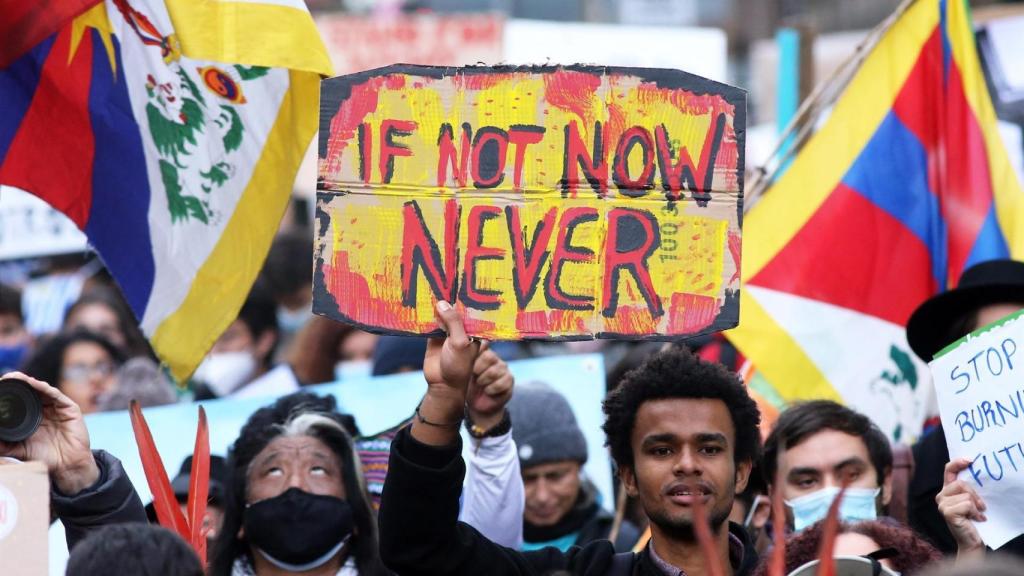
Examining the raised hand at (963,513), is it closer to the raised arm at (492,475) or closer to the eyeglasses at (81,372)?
the raised arm at (492,475)

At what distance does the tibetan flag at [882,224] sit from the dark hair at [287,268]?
342 centimetres

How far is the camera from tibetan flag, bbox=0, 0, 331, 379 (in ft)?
15.1

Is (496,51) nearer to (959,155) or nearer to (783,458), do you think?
(959,155)

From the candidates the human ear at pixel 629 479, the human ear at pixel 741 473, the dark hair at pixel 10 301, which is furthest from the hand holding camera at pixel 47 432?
the dark hair at pixel 10 301

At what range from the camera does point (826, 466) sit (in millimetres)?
4848

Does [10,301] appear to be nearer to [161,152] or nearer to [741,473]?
[161,152]

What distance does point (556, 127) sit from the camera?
3.72 m

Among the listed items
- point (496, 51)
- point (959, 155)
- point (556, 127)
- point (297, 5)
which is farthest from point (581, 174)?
point (496, 51)

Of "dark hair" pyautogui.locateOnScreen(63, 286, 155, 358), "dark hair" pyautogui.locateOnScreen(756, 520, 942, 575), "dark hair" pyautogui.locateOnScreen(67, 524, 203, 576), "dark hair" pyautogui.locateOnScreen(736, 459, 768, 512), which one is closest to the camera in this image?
"dark hair" pyautogui.locateOnScreen(67, 524, 203, 576)

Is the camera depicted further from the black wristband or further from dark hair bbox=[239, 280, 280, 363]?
dark hair bbox=[239, 280, 280, 363]

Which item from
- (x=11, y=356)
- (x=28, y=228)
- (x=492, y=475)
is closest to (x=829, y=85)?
(x=492, y=475)

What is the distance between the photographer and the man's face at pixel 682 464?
380cm

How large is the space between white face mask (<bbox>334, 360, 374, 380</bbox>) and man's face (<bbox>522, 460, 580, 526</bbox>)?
1883mm

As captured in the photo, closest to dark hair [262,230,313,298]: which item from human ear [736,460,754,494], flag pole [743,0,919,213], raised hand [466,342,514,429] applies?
flag pole [743,0,919,213]
